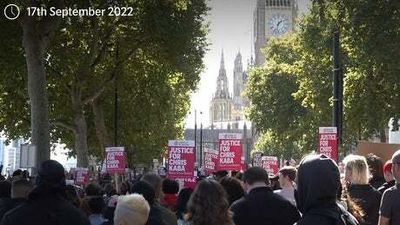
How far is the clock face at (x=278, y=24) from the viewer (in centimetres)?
15309

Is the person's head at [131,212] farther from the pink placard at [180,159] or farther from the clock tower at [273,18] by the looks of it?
the clock tower at [273,18]

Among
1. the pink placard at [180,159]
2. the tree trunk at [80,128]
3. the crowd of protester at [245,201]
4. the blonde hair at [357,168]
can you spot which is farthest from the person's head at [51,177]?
the tree trunk at [80,128]

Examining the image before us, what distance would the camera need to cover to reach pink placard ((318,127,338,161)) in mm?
16844

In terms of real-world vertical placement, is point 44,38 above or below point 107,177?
above

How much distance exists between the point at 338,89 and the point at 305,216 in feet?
44.6

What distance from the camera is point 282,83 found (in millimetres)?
61406

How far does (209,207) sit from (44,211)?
1.17 metres

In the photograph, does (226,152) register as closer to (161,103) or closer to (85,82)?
(85,82)

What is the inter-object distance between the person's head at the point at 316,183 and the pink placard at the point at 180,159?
1283cm

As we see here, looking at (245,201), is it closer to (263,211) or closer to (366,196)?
(263,211)

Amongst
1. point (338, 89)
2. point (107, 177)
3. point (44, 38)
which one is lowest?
point (107, 177)

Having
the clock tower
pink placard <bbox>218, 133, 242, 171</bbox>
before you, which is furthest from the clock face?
pink placard <bbox>218, 133, 242, 171</bbox>

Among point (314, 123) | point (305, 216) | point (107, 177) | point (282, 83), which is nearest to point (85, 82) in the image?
point (107, 177)

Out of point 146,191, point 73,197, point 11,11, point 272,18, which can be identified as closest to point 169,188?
point 73,197
